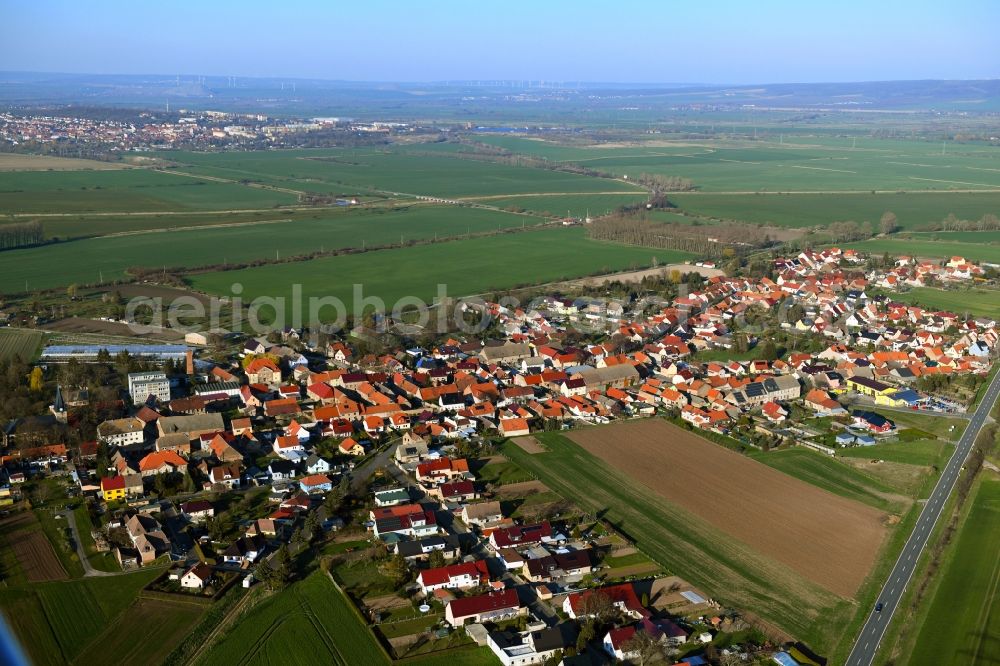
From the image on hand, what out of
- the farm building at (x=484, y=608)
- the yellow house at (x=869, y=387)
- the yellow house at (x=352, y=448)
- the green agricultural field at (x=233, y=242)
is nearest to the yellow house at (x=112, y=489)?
the yellow house at (x=352, y=448)

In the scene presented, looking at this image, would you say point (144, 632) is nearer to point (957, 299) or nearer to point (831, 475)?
point (831, 475)

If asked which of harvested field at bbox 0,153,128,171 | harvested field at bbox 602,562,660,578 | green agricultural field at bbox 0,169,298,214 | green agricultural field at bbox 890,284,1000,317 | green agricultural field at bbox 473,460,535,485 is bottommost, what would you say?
green agricultural field at bbox 473,460,535,485

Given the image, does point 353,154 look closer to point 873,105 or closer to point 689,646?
point 689,646

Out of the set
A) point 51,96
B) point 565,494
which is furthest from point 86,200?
point 51,96

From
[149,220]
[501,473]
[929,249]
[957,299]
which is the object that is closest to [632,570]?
[501,473]

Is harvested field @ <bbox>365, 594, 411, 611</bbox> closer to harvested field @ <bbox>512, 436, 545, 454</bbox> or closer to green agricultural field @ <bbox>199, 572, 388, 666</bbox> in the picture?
green agricultural field @ <bbox>199, 572, 388, 666</bbox>

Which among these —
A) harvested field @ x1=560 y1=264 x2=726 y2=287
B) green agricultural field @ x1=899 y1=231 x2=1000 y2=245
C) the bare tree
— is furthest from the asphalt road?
green agricultural field @ x1=899 y1=231 x2=1000 y2=245

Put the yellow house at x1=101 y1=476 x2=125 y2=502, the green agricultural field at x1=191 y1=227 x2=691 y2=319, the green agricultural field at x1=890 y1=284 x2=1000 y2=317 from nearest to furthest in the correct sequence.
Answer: the yellow house at x1=101 y1=476 x2=125 y2=502, the green agricultural field at x1=890 y1=284 x2=1000 y2=317, the green agricultural field at x1=191 y1=227 x2=691 y2=319
